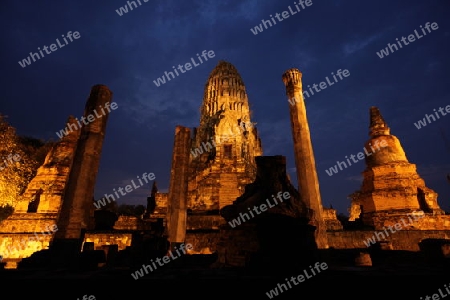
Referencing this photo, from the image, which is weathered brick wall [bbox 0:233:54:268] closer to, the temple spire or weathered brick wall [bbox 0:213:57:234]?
weathered brick wall [bbox 0:213:57:234]

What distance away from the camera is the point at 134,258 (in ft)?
26.2

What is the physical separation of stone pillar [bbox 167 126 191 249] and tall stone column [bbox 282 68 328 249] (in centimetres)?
673

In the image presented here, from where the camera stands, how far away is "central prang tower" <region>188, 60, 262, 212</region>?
2511 cm

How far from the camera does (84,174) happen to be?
9453 millimetres

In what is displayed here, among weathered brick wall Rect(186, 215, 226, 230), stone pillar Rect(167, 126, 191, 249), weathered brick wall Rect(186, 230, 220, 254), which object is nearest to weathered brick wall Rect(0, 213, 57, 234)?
stone pillar Rect(167, 126, 191, 249)

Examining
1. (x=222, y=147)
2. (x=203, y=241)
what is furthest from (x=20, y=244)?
Result: (x=222, y=147)

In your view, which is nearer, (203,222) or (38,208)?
(38,208)

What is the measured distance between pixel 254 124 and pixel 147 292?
4547cm

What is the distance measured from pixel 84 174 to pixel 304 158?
1103cm

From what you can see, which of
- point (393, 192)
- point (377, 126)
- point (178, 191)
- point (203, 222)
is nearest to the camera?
point (178, 191)

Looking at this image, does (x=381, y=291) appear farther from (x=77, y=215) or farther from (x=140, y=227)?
(x=140, y=227)

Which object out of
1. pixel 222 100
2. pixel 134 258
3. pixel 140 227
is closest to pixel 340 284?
pixel 134 258

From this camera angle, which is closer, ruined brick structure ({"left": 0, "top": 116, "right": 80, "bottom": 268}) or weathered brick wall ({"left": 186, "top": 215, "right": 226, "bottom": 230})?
ruined brick structure ({"left": 0, "top": 116, "right": 80, "bottom": 268})

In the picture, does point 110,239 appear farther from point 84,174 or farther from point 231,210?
point 231,210
